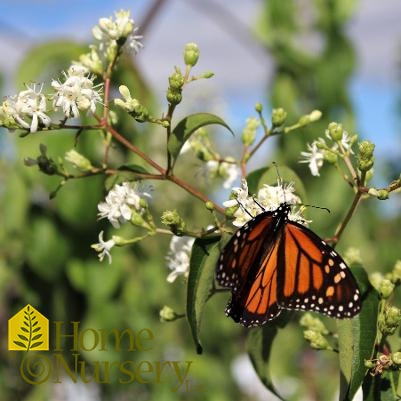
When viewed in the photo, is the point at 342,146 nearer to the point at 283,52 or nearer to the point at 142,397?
the point at 283,52

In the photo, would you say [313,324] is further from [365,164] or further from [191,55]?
[191,55]

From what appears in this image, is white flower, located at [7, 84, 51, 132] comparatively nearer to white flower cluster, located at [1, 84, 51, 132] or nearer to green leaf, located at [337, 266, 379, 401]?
white flower cluster, located at [1, 84, 51, 132]

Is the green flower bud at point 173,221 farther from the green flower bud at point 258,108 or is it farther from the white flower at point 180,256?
the green flower bud at point 258,108

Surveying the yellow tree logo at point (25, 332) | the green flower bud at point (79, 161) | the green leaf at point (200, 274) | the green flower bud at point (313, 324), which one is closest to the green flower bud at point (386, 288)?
the green flower bud at point (313, 324)

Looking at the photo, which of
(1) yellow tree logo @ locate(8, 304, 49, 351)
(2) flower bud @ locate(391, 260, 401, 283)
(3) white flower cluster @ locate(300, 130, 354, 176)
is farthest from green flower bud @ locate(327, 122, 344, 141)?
(1) yellow tree logo @ locate(8, 304, 49, 351)

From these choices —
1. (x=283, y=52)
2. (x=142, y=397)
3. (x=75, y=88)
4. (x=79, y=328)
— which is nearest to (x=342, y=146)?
(x=75, y=88)
